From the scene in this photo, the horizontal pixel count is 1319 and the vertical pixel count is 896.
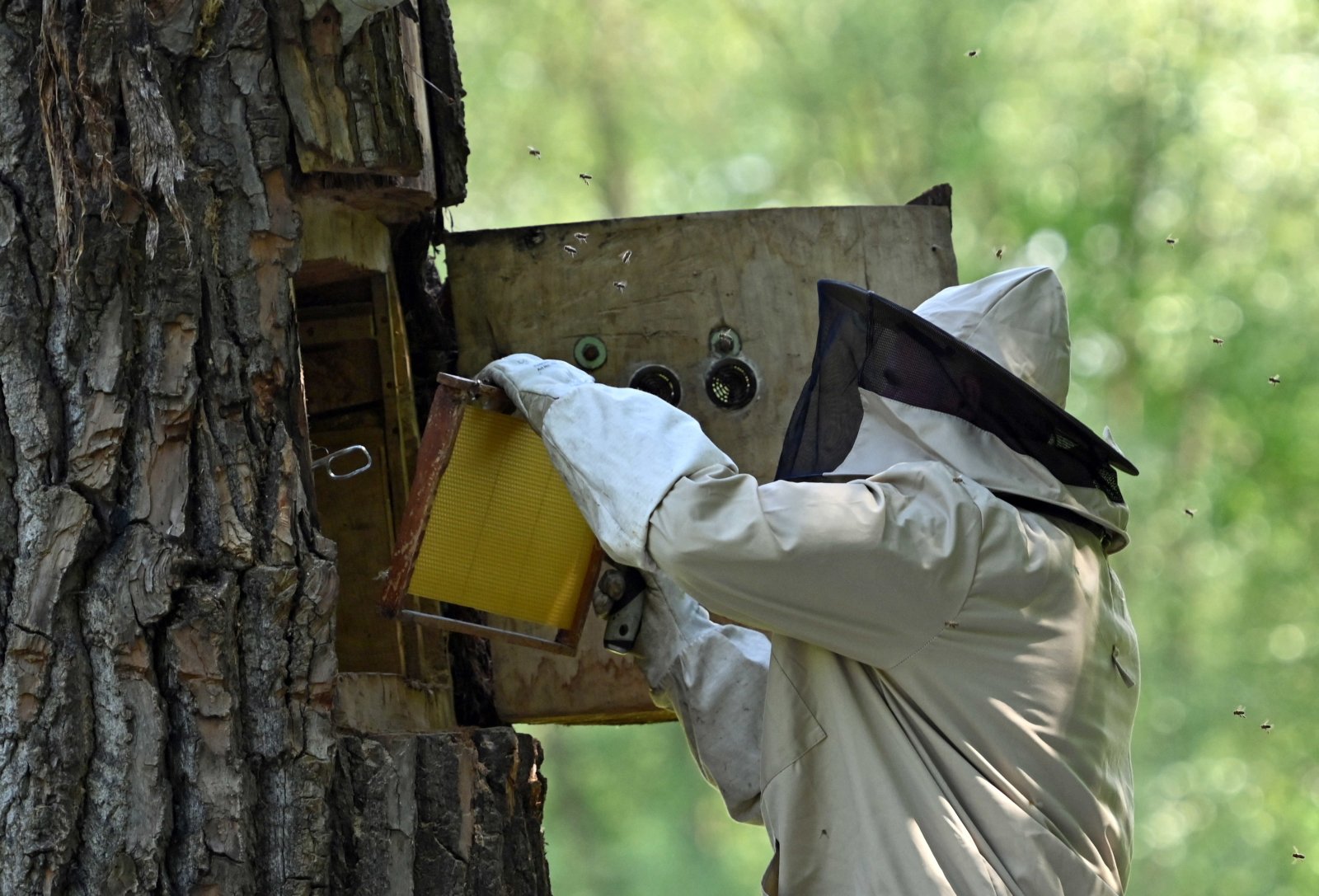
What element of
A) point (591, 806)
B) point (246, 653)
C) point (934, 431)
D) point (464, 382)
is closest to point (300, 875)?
point (246, 653)

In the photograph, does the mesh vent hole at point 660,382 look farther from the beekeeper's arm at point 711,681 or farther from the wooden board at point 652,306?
the beekeeper's arm at point 711,681

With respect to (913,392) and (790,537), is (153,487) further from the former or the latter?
(913,392)

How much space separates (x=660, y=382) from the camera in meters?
2.88

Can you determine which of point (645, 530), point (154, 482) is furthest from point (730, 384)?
point (154, 482)

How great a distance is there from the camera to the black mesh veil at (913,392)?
7.32 feet

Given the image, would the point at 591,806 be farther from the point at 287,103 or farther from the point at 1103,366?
the point at 287,103

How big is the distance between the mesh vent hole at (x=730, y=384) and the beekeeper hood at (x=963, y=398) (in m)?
0.48

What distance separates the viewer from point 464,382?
236 centimetres

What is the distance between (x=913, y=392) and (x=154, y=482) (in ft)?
3.95

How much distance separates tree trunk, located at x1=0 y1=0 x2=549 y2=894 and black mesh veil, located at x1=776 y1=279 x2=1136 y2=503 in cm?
85

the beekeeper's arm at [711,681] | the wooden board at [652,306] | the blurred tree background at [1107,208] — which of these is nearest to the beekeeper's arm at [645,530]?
the beekeeper's arm at [711,681]

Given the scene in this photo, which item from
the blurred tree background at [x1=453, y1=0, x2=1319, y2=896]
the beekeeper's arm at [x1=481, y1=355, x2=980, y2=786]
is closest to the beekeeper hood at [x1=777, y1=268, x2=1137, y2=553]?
the beekeeper's arm at [x1=481, y1=355, x2=980, y2=786]

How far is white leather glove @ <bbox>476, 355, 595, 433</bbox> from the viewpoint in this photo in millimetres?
2297

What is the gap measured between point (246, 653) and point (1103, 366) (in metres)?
8.44
